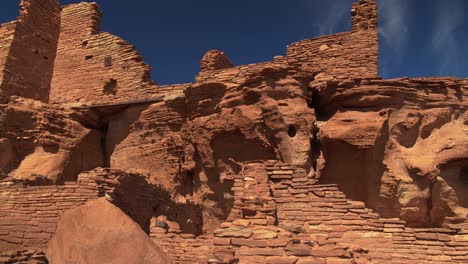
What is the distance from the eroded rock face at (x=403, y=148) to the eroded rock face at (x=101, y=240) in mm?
5864

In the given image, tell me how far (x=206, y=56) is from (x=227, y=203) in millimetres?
5450

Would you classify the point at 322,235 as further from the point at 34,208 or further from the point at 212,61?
the point at 212,61

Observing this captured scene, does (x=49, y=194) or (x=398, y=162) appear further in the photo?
(x=398, y=162)

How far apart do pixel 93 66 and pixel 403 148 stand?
33.3 ft

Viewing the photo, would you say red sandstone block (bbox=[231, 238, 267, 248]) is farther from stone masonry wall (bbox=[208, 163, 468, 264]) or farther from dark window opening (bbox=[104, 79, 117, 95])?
dark window opening (bbox=[104, 79, 117, 95])

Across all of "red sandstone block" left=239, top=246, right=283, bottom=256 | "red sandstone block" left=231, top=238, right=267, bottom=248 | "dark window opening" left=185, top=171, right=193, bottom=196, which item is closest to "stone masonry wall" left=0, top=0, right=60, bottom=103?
"dark window opening" left=185, top=171, right=193, bottom=196

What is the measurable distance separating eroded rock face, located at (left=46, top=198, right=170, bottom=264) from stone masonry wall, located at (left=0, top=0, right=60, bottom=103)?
345 inches

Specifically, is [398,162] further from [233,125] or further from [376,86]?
[233,125]

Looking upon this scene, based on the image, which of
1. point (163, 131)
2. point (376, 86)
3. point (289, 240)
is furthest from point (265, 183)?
point (163, 131)

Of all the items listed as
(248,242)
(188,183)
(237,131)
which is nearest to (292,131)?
(237,131)

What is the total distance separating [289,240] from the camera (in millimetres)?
5105

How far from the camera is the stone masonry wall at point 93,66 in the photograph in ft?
45.9

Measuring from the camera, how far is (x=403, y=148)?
10.2 m

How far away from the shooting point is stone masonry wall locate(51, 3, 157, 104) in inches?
551
